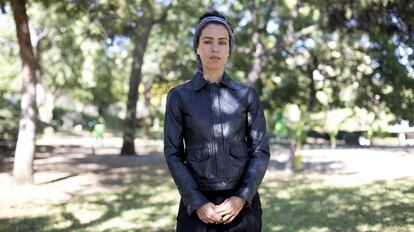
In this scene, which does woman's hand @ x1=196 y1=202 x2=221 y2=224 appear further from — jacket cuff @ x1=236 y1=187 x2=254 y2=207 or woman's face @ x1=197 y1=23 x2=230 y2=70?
woman's face @ x1=197 y1=23 x2=230 y2=70

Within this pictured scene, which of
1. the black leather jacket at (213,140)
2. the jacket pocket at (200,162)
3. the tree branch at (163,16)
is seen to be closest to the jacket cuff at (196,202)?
the black leather jacket at (213,140)

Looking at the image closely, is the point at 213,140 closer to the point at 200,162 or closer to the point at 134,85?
the point at 200,162

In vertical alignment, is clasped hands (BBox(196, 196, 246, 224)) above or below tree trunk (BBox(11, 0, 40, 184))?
below

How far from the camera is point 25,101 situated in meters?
10.3

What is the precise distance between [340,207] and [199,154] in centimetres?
614

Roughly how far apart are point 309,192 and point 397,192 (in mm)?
1685

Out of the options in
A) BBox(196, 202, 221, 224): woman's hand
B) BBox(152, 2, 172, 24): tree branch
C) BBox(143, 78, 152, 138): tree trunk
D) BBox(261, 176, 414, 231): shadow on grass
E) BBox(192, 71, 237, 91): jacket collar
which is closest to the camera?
BBox(196, 202, 221, 224): woman's hand

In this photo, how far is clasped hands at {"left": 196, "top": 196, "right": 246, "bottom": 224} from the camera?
7.84 feet

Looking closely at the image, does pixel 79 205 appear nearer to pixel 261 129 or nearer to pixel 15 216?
pixel 15 216

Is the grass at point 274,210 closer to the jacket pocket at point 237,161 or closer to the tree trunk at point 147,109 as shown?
the jacket pocket at point 237,161

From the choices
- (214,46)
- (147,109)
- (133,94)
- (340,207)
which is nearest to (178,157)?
(214,46)

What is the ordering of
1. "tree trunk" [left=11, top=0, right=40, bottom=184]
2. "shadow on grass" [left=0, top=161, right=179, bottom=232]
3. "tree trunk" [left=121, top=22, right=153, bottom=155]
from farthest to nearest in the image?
1. "tree trunk" [left=121, top=22, right=153, bottom=155]
2. "tree trunk" [left=11, top=0, right=40, bottom=184]
3. "shadow on grass" [left=0, top=161, right=179, bottom=232]

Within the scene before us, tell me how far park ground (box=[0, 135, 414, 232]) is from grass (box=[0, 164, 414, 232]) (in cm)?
1

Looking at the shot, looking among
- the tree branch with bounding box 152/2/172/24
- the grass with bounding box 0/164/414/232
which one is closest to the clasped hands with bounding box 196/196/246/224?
the grass with bounding box 0/164/414/232
